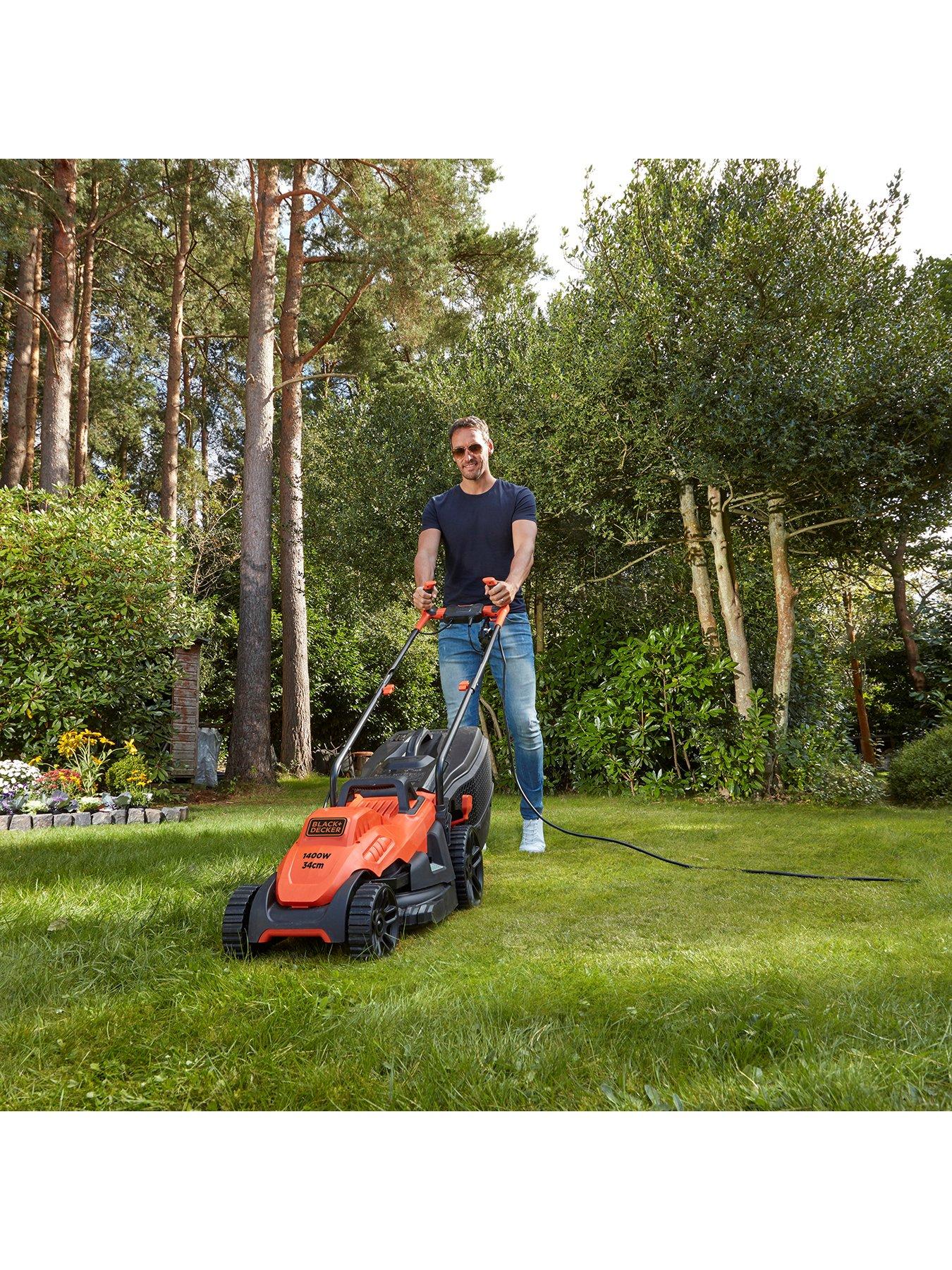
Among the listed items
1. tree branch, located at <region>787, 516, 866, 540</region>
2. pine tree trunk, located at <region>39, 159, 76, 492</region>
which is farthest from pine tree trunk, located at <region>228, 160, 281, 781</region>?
tree branch, located at <region>787, 516, 866, 540</region>

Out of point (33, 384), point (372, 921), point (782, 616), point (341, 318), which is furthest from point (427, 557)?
point (33, 384)

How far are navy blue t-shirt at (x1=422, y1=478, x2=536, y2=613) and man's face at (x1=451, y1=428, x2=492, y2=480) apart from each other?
10 centimetres

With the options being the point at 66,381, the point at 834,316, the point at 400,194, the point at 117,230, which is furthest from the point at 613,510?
the point at 117,230

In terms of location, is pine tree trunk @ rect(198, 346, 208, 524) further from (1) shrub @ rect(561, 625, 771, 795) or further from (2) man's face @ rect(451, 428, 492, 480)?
(2) man's face @ rect(451, 428, 492, 480)

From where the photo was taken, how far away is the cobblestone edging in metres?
5.73

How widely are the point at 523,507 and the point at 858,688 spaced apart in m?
8.58

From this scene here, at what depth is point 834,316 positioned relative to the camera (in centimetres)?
664

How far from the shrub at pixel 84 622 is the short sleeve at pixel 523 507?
15.3 feet

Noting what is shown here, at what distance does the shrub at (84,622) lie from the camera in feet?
23.3

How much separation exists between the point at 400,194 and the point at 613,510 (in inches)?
220

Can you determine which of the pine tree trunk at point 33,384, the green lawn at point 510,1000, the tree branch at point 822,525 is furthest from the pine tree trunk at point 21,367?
the green lawn at point 510,1000

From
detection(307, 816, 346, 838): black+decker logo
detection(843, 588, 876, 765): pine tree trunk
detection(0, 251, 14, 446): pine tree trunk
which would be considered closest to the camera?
detection(307, 816, 346, 838): black+decker logo

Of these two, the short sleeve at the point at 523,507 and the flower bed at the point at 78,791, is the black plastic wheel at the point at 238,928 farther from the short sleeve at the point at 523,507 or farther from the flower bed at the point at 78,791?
the flower bed at the point at 78,791

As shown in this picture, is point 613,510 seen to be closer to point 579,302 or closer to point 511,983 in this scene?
point 579,302
